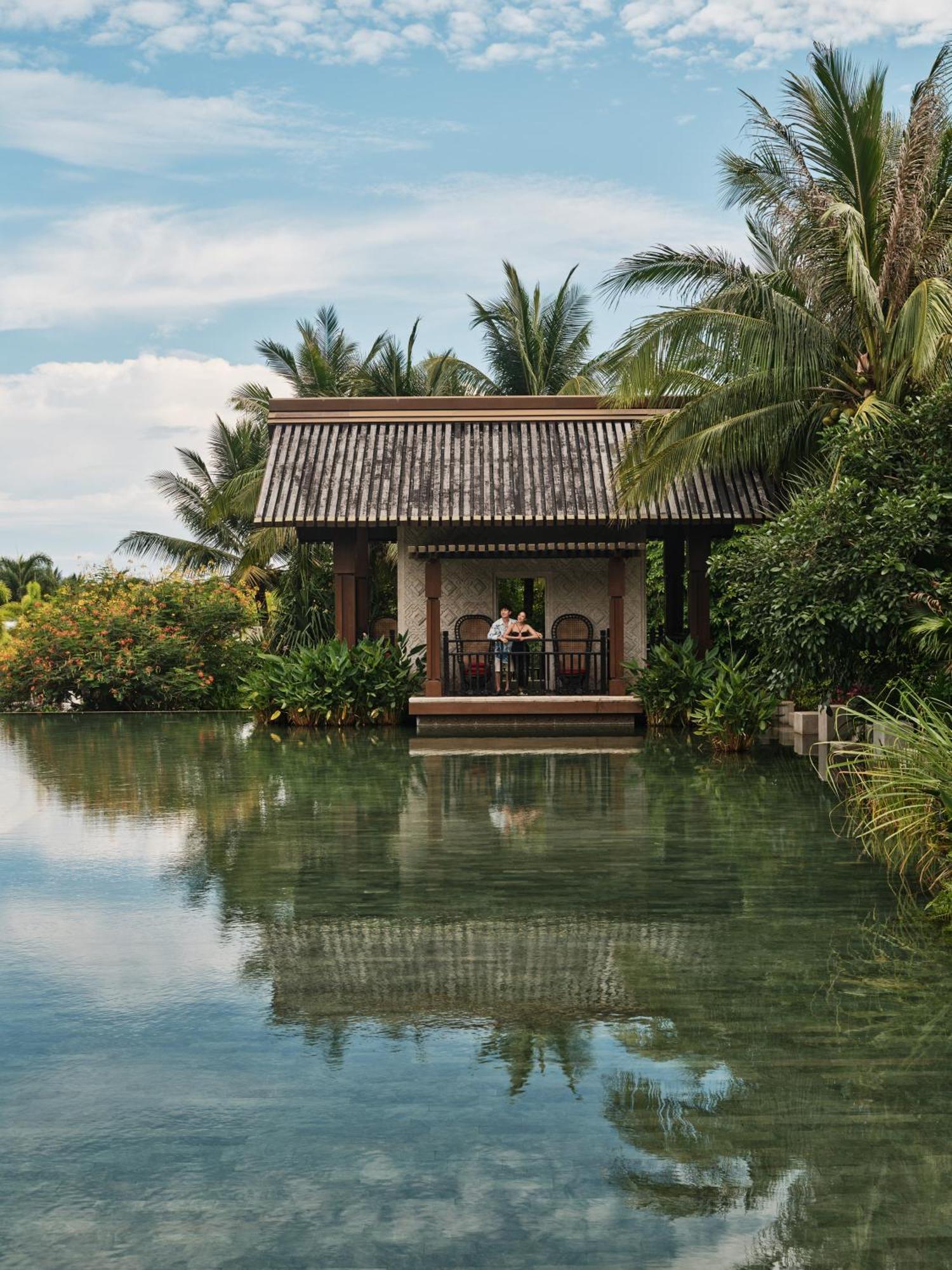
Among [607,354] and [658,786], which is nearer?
[658,786]

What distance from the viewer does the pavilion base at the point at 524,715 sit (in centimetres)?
1973

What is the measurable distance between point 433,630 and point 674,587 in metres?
5.26

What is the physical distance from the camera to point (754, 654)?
21891mm

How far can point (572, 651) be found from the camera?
894 inches

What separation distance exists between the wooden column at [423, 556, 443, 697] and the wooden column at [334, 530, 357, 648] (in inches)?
69.3

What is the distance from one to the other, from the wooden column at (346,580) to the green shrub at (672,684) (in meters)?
4.82

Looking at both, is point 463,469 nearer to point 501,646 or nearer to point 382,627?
point 501,646

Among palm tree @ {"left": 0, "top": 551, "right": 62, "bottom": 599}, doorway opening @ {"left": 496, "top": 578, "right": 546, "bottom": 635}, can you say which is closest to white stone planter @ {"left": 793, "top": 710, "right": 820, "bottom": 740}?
doorway opening @ {"left": 496, "top": 578, "right": 546, "bottom": 635}

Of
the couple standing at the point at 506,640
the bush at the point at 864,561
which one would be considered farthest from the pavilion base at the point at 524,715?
the bush at the point at 864,561

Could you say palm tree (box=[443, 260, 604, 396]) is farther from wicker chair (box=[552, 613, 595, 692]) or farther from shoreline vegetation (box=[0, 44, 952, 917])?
wicker chair (box=[552, 613, 595, 692])

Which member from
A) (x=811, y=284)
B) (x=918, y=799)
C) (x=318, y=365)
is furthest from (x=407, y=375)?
(x=918, y=799)

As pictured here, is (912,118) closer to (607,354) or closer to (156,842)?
(607,354)

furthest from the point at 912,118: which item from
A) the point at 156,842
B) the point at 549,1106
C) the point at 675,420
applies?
the point at 549,1106

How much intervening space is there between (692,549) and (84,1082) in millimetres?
17738
